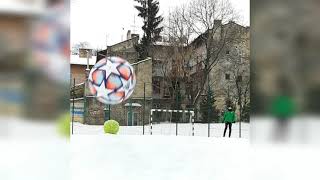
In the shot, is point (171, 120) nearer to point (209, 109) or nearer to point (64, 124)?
point (209, 109)

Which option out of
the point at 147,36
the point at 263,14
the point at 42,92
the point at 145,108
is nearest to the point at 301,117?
the point at 263,14

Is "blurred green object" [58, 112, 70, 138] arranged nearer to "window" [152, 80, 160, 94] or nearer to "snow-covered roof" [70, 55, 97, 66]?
"snow-covered roof" [70, 55, 97, 66]

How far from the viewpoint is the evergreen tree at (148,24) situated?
18.9 m

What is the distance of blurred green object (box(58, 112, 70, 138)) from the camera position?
0.94 m

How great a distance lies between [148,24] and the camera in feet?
65.4

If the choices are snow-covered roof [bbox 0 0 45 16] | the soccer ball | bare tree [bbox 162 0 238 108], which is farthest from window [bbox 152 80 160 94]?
snow-covered roof [bbox 0 0 45 16]

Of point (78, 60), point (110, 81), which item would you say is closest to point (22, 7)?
point (110, 81)

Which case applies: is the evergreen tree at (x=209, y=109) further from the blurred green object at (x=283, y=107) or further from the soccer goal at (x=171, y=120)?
the blurred green object at (x=283, y=107)

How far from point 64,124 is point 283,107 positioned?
0.49m

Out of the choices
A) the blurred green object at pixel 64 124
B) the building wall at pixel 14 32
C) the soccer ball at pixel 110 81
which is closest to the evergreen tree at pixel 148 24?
the soccer ball at pixel 110 81

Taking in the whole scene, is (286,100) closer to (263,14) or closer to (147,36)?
(263,14)

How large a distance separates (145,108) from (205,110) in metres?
2.38

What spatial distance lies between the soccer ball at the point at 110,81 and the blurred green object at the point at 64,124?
2.43 m

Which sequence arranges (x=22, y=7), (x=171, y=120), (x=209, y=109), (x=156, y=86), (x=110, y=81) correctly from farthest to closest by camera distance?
1. (x=156, y=86)
2. (x=209, y=109)
3. (x=171, y=120)
4. (x=110, y=81)
5. (x=22, y=7)
